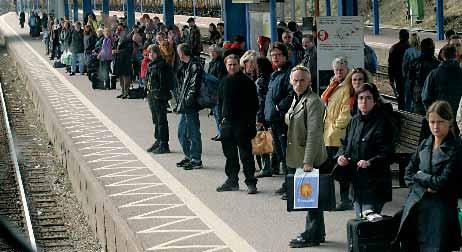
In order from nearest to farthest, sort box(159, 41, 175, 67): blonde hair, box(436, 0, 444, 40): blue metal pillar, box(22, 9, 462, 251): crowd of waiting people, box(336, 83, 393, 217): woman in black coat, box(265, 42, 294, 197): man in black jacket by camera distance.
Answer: box(22, 9, 462, 251): crowd of waiting people, box(336, 83, 393, 217): woman in black coat, box(265, 42, 294, 197): man in black jacket, box(159, 41, 175, 67): blonde hair, box(436, 0, 444, 40): blue metal pillar

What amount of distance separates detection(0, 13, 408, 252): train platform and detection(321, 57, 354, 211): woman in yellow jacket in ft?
2.36

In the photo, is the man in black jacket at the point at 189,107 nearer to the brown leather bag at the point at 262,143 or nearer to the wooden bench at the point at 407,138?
the brown leather bag at the point at 262,143

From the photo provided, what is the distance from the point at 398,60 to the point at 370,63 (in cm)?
248

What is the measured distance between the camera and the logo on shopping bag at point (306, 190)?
9086 mm

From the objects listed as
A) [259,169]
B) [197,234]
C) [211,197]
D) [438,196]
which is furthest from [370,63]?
[438,196]

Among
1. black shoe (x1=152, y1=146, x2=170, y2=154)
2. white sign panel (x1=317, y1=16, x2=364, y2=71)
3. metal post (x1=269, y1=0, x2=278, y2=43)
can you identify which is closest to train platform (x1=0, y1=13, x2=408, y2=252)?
black shoe (x1=152, y1=146, x2=170, y2=154)

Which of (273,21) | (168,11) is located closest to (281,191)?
(273,21)

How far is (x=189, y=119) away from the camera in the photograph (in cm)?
1376

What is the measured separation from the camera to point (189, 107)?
13.5 m

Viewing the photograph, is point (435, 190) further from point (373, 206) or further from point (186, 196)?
point (186, 196)

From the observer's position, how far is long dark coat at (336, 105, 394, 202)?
8555 millimetres

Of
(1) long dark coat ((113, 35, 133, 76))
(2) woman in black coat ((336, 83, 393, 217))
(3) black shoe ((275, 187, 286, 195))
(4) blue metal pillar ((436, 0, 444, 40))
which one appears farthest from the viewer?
(4) blue metal pillar ((436, 0, 444, 40))

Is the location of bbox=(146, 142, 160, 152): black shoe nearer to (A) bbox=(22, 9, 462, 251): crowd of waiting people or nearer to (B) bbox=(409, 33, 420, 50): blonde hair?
(A) bbox=(22, 9, 462, 251): crowd of waiting people

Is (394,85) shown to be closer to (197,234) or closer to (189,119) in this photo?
(189,119)
